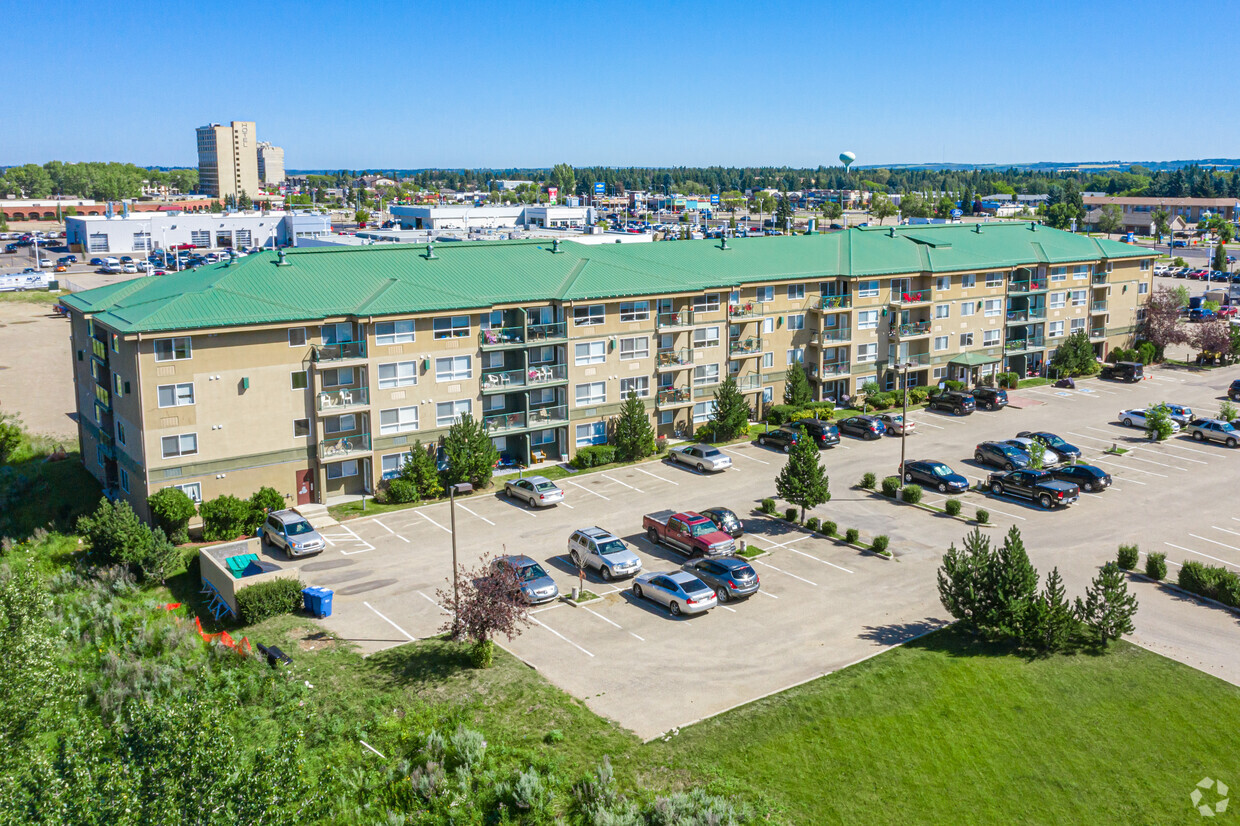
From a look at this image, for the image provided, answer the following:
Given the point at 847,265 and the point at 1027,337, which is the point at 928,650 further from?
the point at 1027,337

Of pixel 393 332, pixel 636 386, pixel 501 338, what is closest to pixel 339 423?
pixel 393 332

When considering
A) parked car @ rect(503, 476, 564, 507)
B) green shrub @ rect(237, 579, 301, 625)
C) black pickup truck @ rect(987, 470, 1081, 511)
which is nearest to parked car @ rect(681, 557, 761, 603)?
parked car @ rect(503, 476, 564, 507)

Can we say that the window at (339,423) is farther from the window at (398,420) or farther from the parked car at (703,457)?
the parked car at (703,457)

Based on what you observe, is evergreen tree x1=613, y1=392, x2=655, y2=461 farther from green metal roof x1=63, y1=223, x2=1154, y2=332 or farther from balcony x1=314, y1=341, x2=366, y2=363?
balcony x1=314, y1=341, x2=366, y2=363

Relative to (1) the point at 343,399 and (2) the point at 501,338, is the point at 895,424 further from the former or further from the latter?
(1) the point at 343,399

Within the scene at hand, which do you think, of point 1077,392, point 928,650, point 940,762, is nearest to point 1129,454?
point 1077,392
